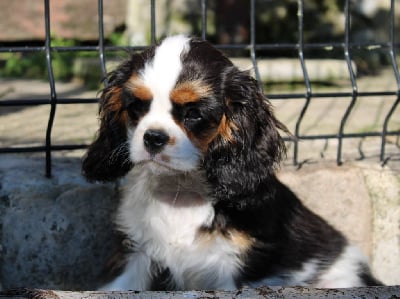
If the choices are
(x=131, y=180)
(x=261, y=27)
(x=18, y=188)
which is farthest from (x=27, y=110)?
(x=261, y=27)

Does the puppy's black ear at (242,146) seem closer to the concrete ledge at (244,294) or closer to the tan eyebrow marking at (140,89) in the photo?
the tan eyebrow marking at (140,89)

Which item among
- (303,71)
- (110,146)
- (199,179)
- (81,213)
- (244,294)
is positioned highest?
(303,71)

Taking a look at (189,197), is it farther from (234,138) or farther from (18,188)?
(18,188)

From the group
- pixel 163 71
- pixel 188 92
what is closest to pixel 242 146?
pixel 188 92

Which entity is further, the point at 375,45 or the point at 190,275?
the point at 375,45

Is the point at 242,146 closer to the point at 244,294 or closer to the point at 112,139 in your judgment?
the point at 112,139

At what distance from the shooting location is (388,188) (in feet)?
→ 15.6

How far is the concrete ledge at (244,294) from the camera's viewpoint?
273 cm

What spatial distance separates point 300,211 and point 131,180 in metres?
0.93

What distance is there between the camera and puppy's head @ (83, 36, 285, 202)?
336 centimetres

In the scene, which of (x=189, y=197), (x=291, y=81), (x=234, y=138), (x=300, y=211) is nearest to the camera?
(x=234, y=138)

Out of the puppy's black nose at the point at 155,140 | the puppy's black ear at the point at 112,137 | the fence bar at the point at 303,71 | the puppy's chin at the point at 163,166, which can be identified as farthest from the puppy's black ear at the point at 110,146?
the fence bar at the point at 303,71

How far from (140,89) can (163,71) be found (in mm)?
133

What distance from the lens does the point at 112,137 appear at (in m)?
3.82
